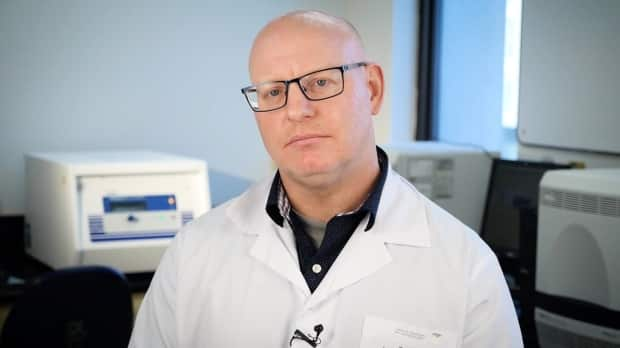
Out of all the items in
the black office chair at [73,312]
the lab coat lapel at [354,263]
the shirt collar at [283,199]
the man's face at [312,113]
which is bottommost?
the black office chair at [73,312]

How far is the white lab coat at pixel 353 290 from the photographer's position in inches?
50.4

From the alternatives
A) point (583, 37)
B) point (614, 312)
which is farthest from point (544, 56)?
point (614, 312)

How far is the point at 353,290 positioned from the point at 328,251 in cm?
9

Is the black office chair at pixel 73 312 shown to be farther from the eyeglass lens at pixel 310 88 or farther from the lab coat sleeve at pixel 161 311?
the eyeglass lens at pixel 310 88

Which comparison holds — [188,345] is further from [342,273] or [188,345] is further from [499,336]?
[499,336]

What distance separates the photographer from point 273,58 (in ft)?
4.22

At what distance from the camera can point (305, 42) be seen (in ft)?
4.19

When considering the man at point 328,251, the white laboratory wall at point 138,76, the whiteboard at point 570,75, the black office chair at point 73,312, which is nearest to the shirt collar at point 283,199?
the man at point 328,251

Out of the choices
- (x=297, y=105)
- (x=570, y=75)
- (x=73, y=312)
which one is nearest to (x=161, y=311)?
(x=297, y=105)

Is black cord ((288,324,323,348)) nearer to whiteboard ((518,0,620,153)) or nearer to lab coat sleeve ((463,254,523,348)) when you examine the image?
lab coat sleeve ((463,254,523,348))

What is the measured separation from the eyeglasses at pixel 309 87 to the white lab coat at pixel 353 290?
236mm

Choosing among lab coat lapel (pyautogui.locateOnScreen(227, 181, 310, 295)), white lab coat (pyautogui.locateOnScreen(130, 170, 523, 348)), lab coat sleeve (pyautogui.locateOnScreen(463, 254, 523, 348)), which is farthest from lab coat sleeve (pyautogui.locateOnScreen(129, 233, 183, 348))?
lab coat sleeve (pyautogui.locateOnScreen(463, 254, 523, 348))

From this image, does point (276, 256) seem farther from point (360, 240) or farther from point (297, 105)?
point (297, 105)

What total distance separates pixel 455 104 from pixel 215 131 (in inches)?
45.1
